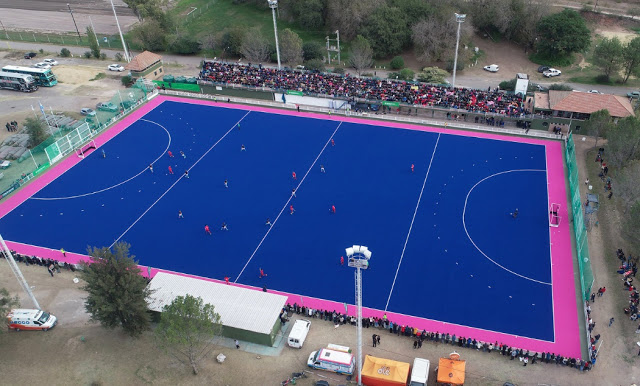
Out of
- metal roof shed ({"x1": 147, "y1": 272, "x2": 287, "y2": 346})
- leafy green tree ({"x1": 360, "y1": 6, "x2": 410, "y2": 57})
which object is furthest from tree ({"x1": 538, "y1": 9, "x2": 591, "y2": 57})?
metal roof shed ({"x1": 147, "y1": 272, "x2": 287, "y2": 346})

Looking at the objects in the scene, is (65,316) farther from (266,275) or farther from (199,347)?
(266,275)

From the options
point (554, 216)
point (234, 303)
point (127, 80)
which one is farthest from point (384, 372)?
point (127, 80)

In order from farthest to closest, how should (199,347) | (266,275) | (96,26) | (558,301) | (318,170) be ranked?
(96,26) → (318,170) → (266,275) → (558,301) → (199,347)

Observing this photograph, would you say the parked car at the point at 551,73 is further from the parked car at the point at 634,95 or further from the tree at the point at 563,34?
the parked car at the point at 634,95

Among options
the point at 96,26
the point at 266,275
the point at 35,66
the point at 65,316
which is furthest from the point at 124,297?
the point at 96,26

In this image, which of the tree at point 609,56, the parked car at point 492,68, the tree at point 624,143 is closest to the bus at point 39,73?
the parked car at point 492,68

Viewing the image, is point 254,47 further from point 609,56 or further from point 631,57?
point 631,57
